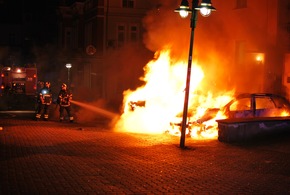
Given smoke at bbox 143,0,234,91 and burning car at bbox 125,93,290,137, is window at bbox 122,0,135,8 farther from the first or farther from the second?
burning car at bbox 125,93,290,137

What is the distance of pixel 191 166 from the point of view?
30.7ft

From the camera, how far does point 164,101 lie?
1617 cm

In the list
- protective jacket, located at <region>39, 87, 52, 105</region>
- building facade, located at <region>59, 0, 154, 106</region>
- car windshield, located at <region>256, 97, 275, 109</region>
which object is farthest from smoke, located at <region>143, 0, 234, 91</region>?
building facade, located at <region>59, 0, 154, 106</region>

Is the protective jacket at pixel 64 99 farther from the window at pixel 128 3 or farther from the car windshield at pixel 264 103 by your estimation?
the window at pixel 128 3

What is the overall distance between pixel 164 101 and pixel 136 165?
278 inches

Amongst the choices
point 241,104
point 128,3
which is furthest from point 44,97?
point 128,3

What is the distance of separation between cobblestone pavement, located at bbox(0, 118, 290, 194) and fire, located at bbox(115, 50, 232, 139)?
4.95 feet

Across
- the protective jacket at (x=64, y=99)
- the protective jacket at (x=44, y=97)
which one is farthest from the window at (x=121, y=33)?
the protective jacket at (x=64, y=99)

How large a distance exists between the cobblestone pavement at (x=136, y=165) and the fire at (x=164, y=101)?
4.95 feet

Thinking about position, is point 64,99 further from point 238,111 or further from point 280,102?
point 280,102

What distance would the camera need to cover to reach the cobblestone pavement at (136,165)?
7426 millimetres

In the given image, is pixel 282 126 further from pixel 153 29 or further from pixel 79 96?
pixel 79 96

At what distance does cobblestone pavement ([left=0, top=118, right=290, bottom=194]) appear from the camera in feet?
24.4

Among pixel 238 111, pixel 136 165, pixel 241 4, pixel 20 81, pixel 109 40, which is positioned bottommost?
pixel 136 165
